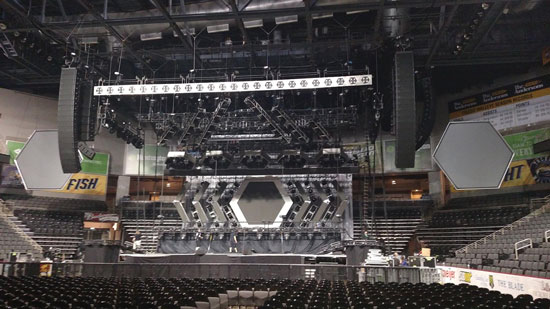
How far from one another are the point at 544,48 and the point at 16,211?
26.7 metres

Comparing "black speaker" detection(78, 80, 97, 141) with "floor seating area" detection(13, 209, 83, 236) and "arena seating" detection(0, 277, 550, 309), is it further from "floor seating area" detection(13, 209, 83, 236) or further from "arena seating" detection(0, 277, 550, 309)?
"floor seating area" detection(13, 209, 83, 236)

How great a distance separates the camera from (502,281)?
38.6 ft

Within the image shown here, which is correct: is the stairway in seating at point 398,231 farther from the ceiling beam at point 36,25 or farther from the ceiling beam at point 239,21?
the ceiling beam at point 36,25

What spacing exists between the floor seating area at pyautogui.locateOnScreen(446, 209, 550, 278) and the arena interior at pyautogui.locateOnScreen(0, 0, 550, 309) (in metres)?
0.10

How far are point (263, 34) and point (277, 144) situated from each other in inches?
308

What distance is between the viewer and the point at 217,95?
1861cm

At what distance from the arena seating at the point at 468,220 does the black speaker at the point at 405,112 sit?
10.9 metres

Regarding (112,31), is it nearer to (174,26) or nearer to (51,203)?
(174,26)

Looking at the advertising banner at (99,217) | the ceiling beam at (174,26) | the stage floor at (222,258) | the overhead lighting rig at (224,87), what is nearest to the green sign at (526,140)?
the stage floor at (222,258)

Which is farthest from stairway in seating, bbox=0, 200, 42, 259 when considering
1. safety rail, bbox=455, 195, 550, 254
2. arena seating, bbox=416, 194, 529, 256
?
safety rail, bbox=455, 195, 550, 254

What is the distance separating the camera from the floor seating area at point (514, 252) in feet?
40.6

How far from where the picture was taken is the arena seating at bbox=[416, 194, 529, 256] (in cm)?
2012

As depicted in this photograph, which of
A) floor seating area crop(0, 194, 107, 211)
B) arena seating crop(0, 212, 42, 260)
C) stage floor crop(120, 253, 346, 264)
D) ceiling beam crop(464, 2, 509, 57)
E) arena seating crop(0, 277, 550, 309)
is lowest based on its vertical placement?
arena seating crop(0, 277, 550, 309)

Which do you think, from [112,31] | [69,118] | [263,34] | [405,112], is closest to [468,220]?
[405,112]
